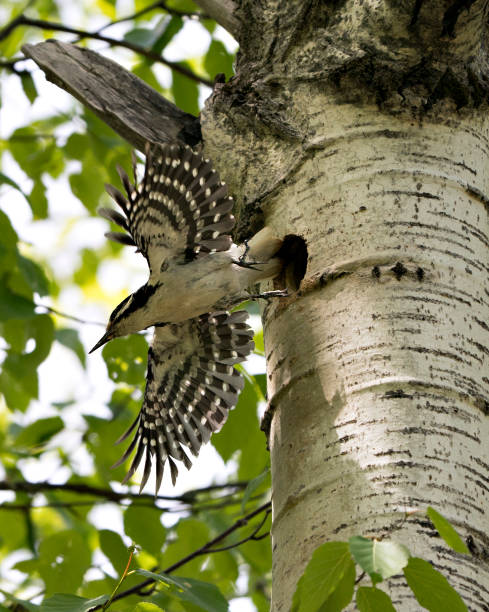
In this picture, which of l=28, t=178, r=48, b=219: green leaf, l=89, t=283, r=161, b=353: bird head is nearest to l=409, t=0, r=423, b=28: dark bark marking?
l=89, t=283, r=161, b=353: bird head

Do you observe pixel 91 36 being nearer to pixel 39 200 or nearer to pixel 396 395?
pixel 39 200

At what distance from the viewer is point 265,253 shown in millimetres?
2873

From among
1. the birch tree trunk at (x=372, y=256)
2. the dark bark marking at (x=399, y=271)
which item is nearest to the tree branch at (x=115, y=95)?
the birch tree trunk at (x=372, y=256)

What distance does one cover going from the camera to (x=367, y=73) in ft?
8.58

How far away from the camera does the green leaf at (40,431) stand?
3.61 metres

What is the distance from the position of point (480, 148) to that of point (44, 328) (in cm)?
188

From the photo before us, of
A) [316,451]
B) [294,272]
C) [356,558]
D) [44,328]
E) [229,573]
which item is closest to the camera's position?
[356,558]

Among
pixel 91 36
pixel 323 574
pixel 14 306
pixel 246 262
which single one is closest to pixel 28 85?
pixel 91 36

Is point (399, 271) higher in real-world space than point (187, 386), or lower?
lower

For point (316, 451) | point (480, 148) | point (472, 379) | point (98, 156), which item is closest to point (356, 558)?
point (316, 451)

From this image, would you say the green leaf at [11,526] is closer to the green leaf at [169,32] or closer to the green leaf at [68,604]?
the green leaf at [169,32]

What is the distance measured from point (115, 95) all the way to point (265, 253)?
82 cm

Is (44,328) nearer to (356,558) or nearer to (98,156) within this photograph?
(98,156)

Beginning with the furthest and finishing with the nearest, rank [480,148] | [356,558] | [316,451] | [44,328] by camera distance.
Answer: [44,328] → [480,148] → [316,451] → [356,558]
